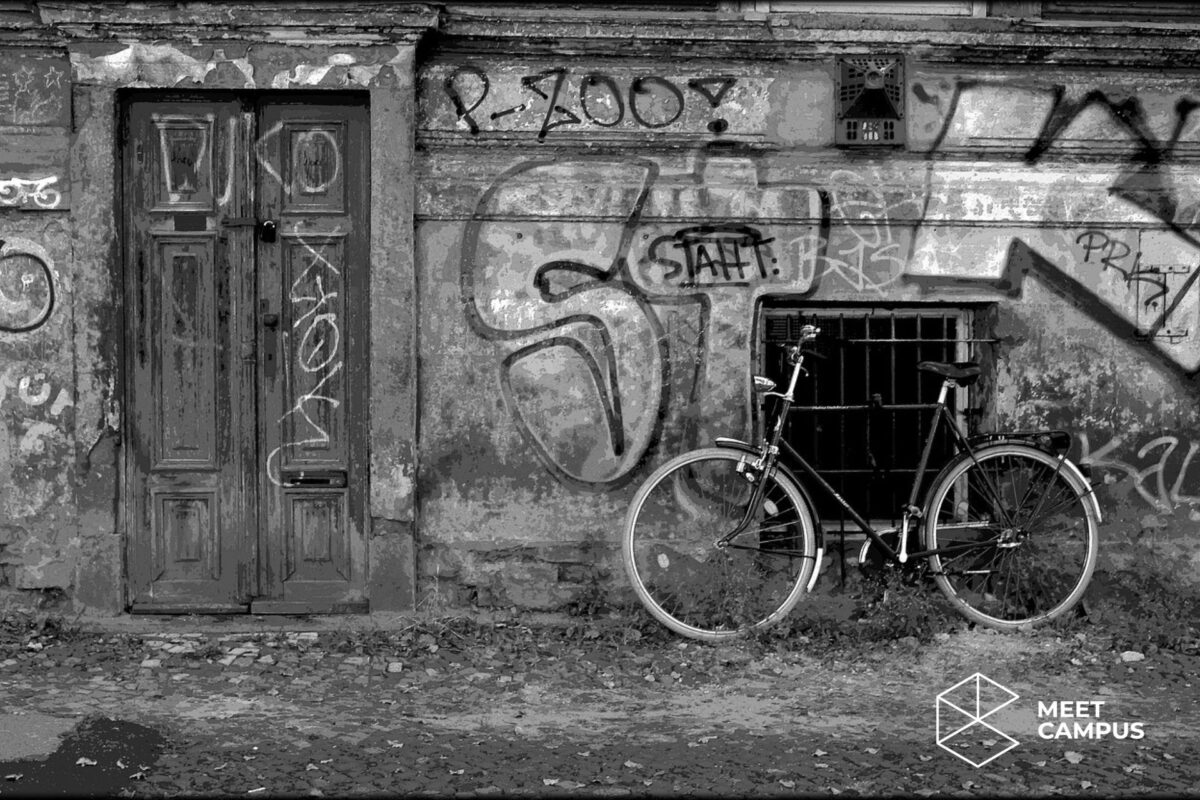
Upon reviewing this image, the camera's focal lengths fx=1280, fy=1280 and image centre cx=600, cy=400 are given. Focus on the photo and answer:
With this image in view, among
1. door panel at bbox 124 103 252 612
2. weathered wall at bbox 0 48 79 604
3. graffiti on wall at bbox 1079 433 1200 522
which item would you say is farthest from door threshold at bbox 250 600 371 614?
graffiti on wall at bbox 1079 433 1200 522

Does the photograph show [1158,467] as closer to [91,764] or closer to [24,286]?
[91,764]

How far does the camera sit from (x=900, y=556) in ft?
20.4

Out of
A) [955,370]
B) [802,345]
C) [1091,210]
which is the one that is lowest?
[955,370]

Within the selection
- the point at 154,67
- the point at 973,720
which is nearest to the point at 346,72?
the point at 154,67

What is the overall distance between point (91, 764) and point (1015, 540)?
4274mm

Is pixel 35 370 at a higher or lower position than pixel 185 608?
higher

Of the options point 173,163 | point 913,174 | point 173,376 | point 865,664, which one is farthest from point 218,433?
point 913,174

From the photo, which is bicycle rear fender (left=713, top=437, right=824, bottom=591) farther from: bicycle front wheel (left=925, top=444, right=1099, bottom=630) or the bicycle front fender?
bicycle front wheel (left=925, top=444, right=1099, bottom=630)

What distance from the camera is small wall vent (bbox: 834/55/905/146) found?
6.54 m

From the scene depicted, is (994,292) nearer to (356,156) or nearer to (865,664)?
(865,664)

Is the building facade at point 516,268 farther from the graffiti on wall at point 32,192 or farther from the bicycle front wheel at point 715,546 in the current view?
the bicycle front wheel at point 715,546

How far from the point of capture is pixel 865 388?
22.0ft

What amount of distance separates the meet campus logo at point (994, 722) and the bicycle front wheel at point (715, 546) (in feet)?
3.33

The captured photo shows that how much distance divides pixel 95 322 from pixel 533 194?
7.45 ft
